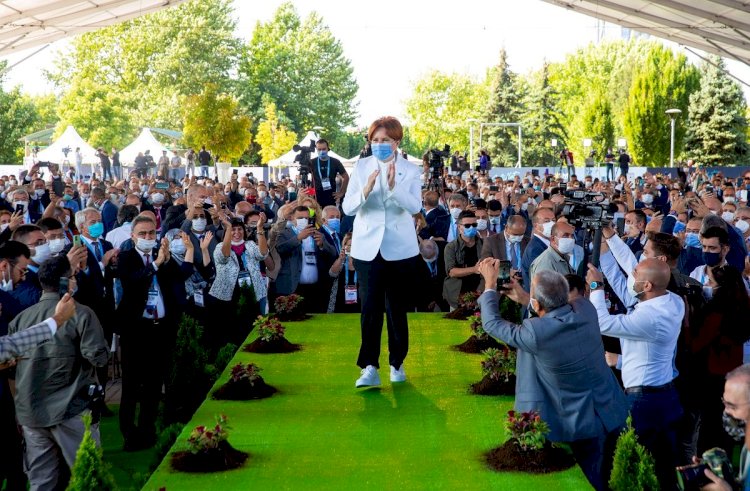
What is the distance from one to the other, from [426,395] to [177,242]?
298 cm

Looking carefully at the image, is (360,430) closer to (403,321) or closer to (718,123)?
(403,321)

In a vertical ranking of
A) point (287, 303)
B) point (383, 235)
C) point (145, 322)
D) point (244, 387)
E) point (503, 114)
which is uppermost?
point (503, 114)

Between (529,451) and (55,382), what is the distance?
3.28 m

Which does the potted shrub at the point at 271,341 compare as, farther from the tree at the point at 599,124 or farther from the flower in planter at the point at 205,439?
the tree at the point at 599,124

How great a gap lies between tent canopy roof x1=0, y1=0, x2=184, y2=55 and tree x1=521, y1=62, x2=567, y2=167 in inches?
1785

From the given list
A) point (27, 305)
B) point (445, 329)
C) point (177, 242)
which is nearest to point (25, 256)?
point (27, 305)

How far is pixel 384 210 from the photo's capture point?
743 centimetres

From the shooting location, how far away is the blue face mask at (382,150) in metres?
7.22

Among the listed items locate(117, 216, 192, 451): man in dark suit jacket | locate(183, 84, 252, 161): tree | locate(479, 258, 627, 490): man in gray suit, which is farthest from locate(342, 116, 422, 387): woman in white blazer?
locate(183, 84, 252, 161): tree

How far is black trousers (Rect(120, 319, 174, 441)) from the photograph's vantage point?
8.84 m

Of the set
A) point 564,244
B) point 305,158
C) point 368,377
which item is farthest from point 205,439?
point 305,158

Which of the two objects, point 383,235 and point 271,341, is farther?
point 271,341

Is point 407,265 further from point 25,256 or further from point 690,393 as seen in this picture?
point 25,256

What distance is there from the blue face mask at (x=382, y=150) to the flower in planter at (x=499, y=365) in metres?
1.79
